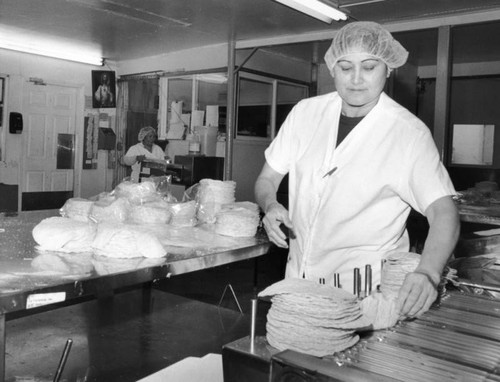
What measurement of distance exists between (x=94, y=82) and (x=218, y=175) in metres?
2.94

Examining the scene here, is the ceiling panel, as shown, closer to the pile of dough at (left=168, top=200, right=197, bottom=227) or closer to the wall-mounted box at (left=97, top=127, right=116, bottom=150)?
the wall-mounted box at (left=97, top=127, right=116, bottom=150)

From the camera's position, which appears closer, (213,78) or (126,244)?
(126,244)

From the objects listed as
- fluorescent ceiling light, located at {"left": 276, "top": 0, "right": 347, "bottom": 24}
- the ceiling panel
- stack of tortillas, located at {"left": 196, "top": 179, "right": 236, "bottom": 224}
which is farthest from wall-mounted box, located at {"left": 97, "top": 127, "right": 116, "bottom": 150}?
stack of tortillas, located at {"left": 196, "top": 179, "right": 236, "bottom": 224}

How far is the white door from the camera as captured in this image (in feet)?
26.2

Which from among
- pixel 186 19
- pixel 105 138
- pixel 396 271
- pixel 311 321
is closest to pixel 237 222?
pixel 396 271

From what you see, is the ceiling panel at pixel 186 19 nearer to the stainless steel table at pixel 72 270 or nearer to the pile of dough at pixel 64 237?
the stainless steel table at pixel 72 270

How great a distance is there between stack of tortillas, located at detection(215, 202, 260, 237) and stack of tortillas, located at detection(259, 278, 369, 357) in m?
1.66

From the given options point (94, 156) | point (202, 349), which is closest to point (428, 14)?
point (202, 349)

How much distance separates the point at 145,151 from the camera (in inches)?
308

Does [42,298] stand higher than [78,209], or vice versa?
[78,209]

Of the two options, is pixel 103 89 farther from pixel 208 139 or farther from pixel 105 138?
pixel 208 139

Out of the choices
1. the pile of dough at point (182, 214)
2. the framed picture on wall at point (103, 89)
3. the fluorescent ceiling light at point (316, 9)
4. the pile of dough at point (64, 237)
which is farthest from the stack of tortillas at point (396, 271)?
the framed picture on wall at point (103, 89)

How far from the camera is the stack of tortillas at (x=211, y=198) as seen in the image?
3150 mm

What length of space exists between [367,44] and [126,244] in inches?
49.7
